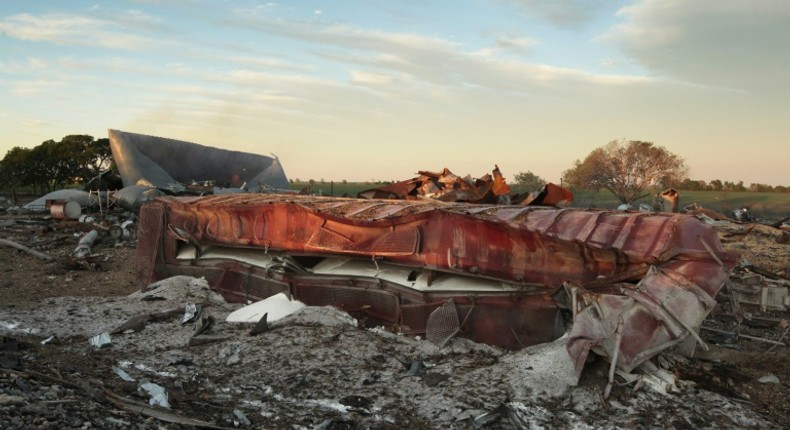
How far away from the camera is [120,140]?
26.5 metres

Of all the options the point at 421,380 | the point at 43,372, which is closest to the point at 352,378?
the point at 421,380

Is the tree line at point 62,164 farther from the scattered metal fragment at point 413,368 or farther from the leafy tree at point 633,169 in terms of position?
the scattered metal fragment at point 413,368

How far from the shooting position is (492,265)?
18.0 ft

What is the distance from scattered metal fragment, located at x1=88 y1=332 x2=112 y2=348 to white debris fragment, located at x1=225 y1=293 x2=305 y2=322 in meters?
1.17

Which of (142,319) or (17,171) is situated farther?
(17,171)

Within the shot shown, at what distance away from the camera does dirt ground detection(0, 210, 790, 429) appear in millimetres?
4094

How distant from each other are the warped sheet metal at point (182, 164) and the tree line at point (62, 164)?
11.6m

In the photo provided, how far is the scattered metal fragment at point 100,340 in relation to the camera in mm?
5836

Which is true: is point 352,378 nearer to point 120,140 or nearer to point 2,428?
point 2,428

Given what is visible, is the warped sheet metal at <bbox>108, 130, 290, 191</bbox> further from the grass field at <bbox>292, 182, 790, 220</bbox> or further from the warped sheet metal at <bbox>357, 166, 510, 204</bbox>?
the warped sheet metal at <bbox>357, 166, 510, 204</bbox>

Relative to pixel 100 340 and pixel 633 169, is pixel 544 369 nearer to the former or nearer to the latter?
pixel 100 340

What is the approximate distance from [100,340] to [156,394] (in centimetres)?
186

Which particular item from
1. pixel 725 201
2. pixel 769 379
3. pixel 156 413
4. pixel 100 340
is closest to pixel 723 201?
pixel 725 201

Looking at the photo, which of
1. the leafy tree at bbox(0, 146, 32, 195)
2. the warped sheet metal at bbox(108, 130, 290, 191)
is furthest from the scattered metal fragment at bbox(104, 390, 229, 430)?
the leafy tree at bbox(0, 146, 32, 195)
